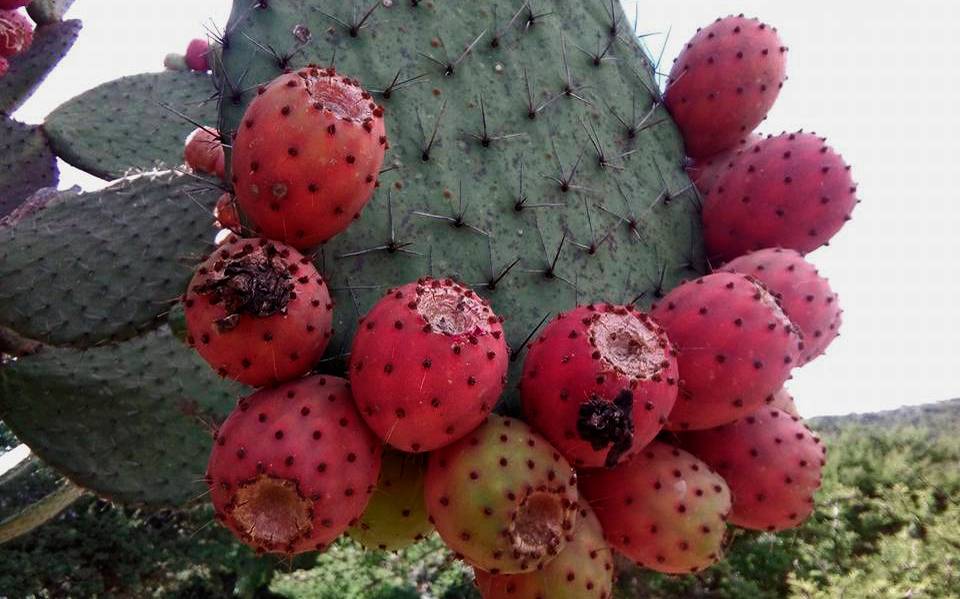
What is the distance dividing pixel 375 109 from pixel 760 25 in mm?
794

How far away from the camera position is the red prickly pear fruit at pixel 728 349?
900 millimetres

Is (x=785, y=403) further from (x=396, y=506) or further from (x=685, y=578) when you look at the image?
(x=685, y=578)

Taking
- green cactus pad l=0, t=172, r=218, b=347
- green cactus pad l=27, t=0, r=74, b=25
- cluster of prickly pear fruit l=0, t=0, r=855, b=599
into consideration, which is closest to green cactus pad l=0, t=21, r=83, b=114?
green cactus pad l=27, t=0, r=74, b=25

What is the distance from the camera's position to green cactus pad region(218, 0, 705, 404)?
1023 millimetres

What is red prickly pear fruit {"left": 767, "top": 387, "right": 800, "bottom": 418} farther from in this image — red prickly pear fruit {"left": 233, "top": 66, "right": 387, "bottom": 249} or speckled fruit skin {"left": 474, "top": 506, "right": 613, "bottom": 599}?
red prickly pear fruit {"left": 233, "top": 66, "right": 387, "bottom": 249}

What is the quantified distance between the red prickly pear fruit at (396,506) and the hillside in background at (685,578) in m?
1.97

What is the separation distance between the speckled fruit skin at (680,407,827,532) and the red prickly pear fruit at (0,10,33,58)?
2757mm

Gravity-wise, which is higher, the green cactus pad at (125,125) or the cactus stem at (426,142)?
the cactus stem at (426,142)

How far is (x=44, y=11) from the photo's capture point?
10.6 ft

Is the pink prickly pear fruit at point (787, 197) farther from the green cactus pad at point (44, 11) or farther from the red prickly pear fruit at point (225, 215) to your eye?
the green cactus pad at point (44, 11)

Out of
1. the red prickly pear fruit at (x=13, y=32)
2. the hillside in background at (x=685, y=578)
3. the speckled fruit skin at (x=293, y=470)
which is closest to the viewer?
the speckled fruit skin at (x=293, y=470)

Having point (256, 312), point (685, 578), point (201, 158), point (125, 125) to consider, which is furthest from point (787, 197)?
point (685, 578)

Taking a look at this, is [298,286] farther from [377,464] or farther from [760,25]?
[760,25]

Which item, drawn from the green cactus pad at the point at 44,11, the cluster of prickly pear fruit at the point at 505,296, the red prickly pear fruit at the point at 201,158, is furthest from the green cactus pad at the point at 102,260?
the green cactus pad at the point at 44,11
